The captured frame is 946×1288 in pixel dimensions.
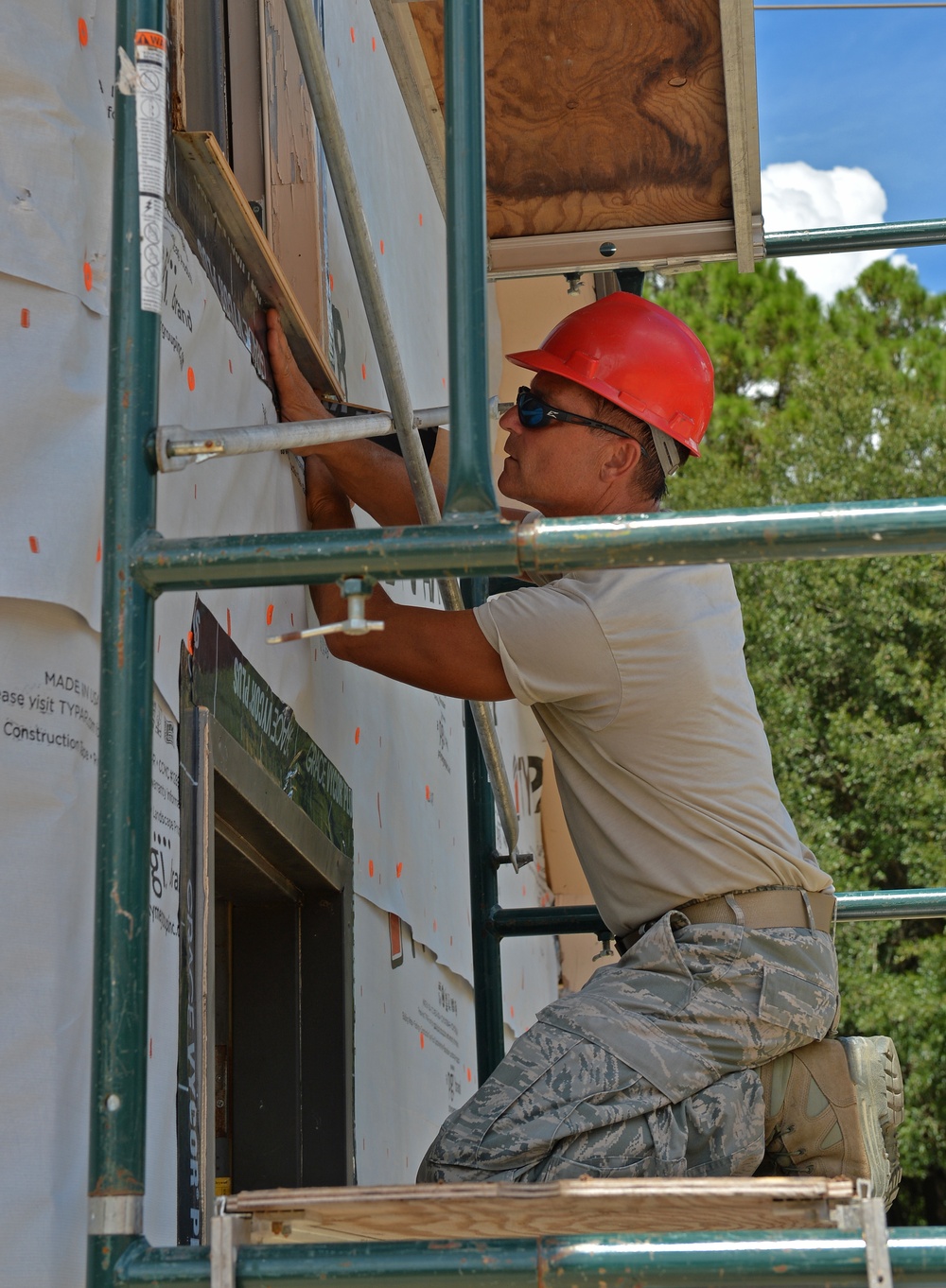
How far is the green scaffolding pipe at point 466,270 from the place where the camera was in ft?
6.17

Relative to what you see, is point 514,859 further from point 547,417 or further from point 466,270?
point 466,270

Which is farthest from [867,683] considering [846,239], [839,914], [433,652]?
[433,652]

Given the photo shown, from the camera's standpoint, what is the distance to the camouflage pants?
8.34ft

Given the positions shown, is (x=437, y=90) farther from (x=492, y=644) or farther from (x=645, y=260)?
(x=492, y=644)

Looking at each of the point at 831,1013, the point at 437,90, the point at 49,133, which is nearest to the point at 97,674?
the point at 49,133

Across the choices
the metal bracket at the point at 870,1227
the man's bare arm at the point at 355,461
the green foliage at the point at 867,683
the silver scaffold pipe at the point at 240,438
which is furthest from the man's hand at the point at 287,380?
the green foliage at the point at 867,683

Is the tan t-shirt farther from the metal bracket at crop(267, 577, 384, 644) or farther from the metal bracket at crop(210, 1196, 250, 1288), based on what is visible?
the metal bracket at crop(210, 1196, 250, 1288)

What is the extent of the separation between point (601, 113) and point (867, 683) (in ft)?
48.1

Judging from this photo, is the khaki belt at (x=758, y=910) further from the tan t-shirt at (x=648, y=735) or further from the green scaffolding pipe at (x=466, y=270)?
the green scaffolding pipe at (x=466, y=270)

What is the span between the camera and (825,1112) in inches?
107

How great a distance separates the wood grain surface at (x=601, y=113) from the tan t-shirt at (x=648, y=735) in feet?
5.15

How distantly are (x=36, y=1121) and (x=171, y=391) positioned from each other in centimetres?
120

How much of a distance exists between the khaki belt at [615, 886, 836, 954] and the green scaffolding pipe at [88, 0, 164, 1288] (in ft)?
4.42

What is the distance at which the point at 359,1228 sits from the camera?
5.36 feet
